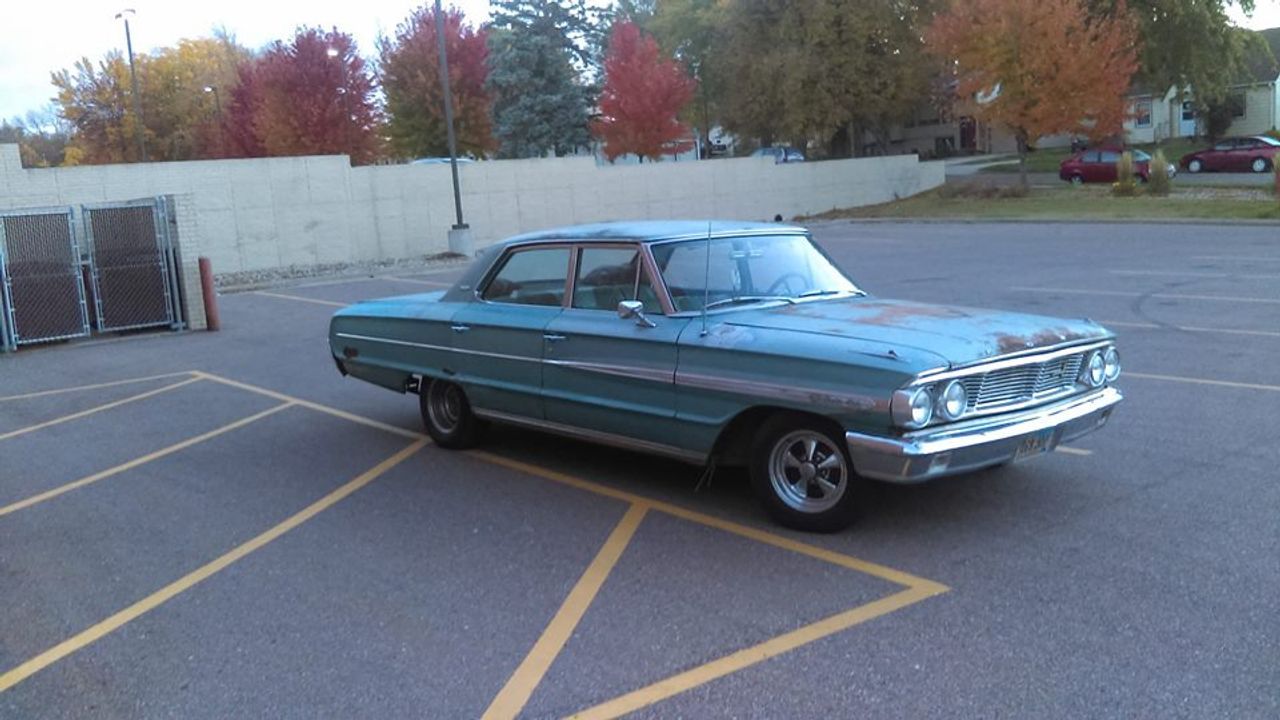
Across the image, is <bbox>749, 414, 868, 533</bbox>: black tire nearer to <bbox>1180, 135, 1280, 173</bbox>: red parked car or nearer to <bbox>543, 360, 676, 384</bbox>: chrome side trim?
<bbox>543, 360, 676, 384</bbox>: chrome side trim

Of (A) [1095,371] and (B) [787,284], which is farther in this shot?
(B) [787,284]

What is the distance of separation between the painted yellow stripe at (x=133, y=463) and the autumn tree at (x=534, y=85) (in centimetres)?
3369

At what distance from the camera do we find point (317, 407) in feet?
31.2

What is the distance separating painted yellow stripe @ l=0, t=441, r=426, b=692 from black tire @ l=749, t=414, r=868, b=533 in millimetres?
2643

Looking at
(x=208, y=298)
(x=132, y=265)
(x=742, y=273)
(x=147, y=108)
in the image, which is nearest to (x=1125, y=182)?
(x=208, y=298)

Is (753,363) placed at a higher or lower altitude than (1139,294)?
higher

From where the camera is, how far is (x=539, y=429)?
686cm

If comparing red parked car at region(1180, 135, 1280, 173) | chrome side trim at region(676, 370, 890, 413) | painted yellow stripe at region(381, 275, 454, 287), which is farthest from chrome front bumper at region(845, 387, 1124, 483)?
red parked car at region(1180, 135, 1280, 173)

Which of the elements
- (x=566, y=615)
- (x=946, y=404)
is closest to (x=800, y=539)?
(x=946, y=404)

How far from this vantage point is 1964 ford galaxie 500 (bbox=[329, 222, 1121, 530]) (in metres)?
5.14

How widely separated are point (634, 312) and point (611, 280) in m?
0.56

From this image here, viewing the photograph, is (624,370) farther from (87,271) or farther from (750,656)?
(87,271)

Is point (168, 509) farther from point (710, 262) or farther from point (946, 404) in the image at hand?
point (946, 404)

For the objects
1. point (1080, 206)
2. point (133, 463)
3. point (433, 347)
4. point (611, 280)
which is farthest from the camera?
point (1080, 206)
